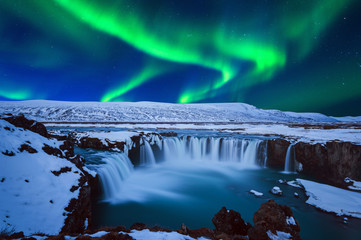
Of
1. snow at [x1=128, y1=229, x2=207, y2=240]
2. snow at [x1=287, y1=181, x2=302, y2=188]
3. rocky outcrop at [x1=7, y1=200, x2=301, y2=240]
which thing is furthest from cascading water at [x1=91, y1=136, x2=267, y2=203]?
snow at [x1=128, y1=229, x2=207, y2=240]

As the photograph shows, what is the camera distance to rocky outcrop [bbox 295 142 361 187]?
12.2 metres

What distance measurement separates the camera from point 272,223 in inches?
187

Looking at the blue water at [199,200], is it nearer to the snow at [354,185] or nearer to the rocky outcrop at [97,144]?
the rocky outcrop at [97,144]

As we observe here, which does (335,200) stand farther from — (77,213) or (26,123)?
(26,123)

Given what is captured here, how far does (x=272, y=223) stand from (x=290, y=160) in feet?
46.3

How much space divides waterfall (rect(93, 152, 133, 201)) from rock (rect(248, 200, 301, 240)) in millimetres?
7859

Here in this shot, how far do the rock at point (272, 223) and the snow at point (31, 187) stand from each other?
16.4ft

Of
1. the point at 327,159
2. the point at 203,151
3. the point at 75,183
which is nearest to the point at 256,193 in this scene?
the point at 327,159

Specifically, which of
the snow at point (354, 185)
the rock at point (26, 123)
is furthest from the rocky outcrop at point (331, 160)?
the rock at point (26, 123)

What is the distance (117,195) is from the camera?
10305mm

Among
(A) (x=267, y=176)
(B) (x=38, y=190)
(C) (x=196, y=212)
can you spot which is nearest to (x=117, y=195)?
(C) (x=196, y=212)

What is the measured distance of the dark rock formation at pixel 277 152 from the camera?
17.0 metres

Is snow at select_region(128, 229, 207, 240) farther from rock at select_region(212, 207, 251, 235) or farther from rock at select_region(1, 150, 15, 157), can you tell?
rock at select_region(1, 150, 15, 157)

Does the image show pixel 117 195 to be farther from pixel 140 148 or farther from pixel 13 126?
pixel 140 148
